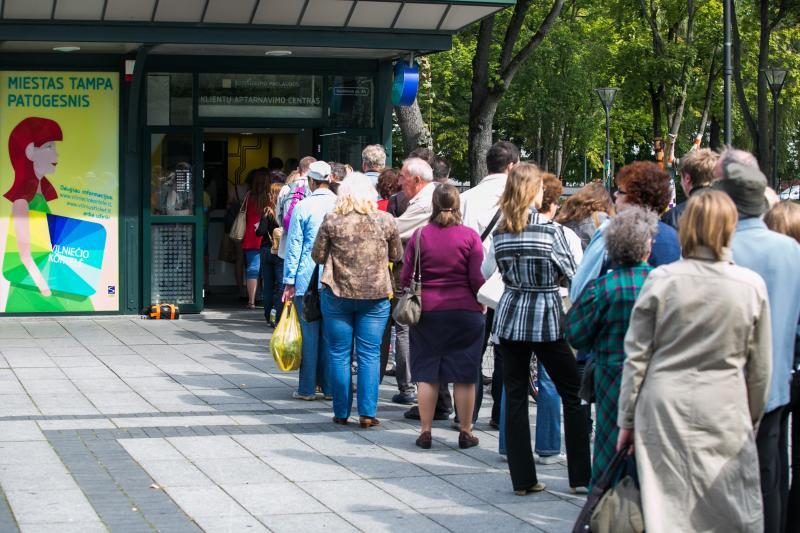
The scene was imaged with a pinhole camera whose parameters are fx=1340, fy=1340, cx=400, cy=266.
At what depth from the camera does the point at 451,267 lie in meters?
8.17

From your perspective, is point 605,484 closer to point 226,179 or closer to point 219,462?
point 219,462

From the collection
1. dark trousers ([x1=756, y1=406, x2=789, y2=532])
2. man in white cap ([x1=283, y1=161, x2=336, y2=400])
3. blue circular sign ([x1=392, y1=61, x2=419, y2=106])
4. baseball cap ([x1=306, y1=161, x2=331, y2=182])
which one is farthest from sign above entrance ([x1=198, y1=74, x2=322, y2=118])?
dark trousers ([x1=756, y1=406, x2=789, y2=532])

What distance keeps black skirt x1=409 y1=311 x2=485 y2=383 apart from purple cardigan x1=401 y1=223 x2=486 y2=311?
6cm

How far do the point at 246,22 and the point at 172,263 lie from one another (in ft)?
9.87

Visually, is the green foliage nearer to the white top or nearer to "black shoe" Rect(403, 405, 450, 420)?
"black shoe" Rect(403, 405, 450, 420)

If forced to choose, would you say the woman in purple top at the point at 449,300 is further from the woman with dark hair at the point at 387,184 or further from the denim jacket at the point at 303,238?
the woman with dark hair at the point at 387,184

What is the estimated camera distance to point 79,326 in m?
14.2

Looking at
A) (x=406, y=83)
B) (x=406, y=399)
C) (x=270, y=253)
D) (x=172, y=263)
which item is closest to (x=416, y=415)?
(x=406, y=399)

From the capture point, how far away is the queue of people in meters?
4.95

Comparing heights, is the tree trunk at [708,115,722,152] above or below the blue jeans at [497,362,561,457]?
above

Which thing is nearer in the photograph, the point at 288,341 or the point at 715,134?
the point at 288,341

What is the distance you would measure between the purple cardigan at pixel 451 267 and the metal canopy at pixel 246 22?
6183 mm

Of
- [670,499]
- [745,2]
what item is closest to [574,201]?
[670,499]

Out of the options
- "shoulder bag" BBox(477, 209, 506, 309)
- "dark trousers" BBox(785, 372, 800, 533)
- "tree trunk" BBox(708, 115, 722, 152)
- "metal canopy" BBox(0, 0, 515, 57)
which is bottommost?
"dark trousers" BBox(785, 372, 800, 533)
